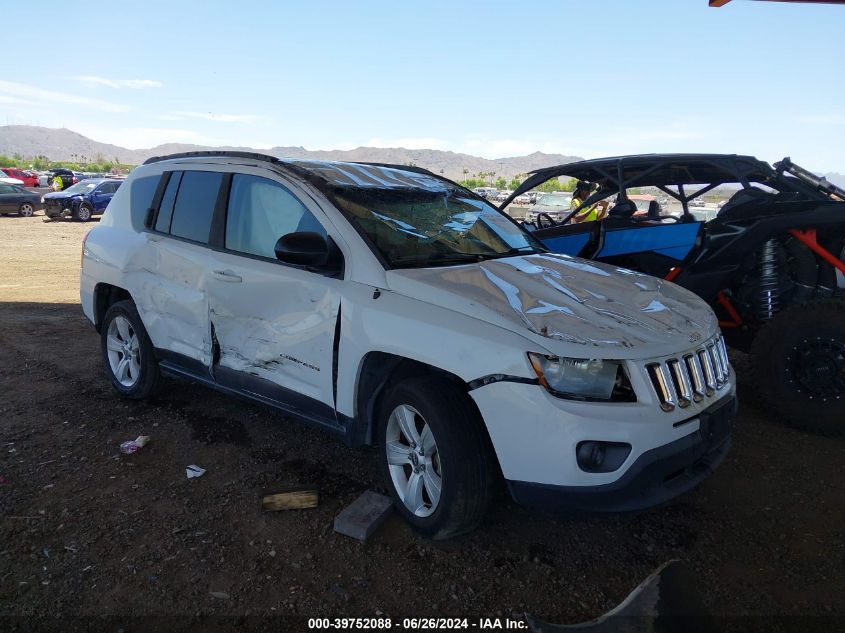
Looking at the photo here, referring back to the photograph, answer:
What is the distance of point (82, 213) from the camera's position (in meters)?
22.2

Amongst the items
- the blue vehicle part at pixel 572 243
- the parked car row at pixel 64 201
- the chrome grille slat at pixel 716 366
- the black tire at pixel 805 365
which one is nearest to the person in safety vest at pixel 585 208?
the blue vehicle part at pixel 572 243

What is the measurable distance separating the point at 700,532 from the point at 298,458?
2.33 m

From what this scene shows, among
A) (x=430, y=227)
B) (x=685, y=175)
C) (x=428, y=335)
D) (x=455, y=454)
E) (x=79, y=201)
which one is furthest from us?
(x=79, y=201)

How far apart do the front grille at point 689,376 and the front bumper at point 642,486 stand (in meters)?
0.12

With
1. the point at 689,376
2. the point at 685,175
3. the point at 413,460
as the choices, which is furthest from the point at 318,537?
the point at 685,175

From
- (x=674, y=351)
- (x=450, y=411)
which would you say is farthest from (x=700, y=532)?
(x=450, y=411)

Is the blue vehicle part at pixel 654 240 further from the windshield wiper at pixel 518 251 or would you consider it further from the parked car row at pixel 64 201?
the parked car row at pixel 64 201

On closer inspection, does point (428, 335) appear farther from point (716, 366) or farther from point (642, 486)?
point (716, 366)

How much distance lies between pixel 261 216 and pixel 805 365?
12.4ft

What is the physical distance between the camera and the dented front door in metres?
3.15

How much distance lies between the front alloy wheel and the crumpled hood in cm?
60

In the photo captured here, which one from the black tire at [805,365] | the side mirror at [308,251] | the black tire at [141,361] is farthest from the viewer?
the black tire at [141,361]

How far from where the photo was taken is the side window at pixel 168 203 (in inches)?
168

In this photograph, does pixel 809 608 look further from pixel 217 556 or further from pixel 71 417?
pixel 71 417
